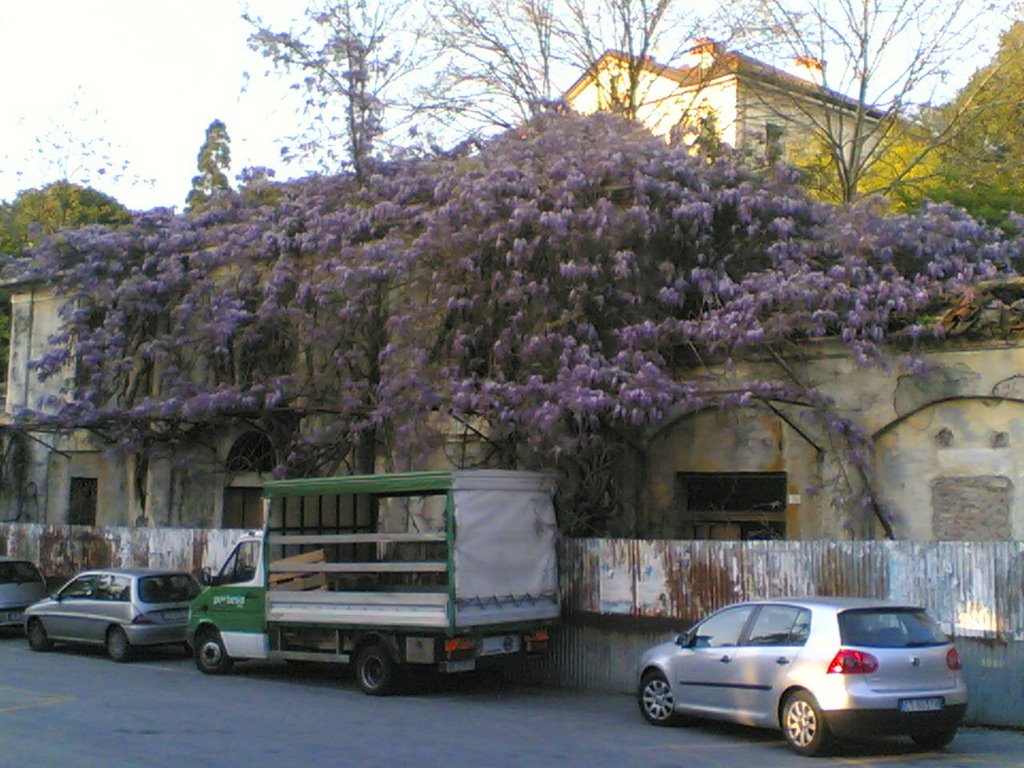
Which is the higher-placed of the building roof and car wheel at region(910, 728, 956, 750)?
the building roof

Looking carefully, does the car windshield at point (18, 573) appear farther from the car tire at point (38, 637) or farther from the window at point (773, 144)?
the window at point (773, 144)

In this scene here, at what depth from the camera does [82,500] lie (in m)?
30.4

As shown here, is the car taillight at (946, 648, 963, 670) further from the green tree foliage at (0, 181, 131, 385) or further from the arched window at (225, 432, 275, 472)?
the green tree foliage at (0, 181, 131, 385)

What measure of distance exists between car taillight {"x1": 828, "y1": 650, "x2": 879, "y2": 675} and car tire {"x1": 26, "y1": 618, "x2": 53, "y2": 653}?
14.6m

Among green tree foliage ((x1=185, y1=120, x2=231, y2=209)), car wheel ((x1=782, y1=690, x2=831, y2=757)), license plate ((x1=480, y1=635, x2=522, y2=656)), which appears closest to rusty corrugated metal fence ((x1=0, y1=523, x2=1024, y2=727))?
license plate ((x1=480, y1=635, x2=522, y2=656))

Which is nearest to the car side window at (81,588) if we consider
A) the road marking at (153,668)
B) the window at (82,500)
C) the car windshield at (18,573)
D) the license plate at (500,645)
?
the road marking at (153,668)

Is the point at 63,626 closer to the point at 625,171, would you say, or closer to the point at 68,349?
the point at 68,349

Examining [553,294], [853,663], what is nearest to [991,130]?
[553,294]

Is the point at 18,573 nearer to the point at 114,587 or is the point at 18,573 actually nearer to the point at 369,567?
the point at 114,587

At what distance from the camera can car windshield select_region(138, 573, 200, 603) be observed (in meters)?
19.7

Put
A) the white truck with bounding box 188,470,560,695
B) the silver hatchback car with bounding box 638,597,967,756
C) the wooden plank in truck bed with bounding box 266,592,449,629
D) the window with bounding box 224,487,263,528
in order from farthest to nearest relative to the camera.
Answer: the window with bounding box 224,487,263,528
the white truck with bounding box 188,470,560,695
the wooden plank in truck bed with bounding box 266,592,449,629
the silver hatchback car with bounding box 638,597,967,756

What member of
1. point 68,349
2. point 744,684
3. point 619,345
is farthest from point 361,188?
point 744,684

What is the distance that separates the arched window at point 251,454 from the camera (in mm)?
26578

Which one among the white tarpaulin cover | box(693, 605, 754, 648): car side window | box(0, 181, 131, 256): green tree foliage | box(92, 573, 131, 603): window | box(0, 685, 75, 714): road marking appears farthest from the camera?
box(0, 181, 131, 256): green tree foliage
